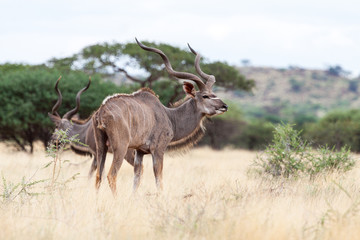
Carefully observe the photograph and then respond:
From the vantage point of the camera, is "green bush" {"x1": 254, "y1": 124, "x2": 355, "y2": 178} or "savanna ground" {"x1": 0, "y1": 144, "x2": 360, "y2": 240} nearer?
"savanna ground" {"x1": 0, "y1": 144, "x2": 360, "y2": 240}

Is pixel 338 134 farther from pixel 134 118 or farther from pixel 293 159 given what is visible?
pixel 134 118

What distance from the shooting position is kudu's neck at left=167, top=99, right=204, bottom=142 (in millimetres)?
7438

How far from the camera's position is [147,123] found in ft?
21.9

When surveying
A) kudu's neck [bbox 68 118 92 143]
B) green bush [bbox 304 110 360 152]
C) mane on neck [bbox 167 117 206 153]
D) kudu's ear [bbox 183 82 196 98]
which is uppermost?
kudu's ear [bbox 183 82 196 98]

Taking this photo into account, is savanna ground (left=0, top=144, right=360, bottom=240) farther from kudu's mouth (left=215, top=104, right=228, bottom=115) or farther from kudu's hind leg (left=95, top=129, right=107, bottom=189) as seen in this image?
kudu's mouth (left=215, top=104, right=228, bottom=115)

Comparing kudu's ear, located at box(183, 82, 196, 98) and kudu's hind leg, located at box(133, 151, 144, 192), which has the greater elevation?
kudu's ear, located at box(183, 82, 196, 98)

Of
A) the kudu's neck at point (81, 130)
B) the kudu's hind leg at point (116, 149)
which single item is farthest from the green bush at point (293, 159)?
the kudu's neck at point (81, 130)

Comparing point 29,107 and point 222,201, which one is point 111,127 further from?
point 29,107

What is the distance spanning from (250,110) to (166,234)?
52.0 meters

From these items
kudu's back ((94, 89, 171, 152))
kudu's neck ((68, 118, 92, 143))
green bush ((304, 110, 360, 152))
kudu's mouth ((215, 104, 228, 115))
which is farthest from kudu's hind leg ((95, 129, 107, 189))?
green bush ((304, 110, 360, 152))

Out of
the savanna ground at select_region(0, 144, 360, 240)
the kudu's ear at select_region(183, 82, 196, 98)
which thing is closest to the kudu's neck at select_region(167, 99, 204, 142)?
the kudu's ear at select_region(183, 82, 196, 98)

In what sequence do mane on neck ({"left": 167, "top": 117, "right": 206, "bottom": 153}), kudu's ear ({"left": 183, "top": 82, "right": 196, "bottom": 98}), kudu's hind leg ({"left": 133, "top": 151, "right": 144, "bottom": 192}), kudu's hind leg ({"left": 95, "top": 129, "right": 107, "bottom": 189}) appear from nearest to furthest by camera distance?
kudu's hind leg ({"left": 95, "top": 129, "right": 107, "bottom": 189}) < kudu's hind leg ({"left": 133, "top": 151, "right": 144, "bottom": 192}) < kudu's ear ({"left": 183, "top": 82, "right": 196, "bottom": 98}) < mane on neck ({"left": 167, "top": 117, "right": 206, "bottom": 153})

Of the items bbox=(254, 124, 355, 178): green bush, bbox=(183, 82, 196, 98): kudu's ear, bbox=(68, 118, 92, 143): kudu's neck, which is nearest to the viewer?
bbox=(183, 82, 196, 98): kudu's ear

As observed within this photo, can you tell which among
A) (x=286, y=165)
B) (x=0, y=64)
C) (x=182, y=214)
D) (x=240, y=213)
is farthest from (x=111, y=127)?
(x=0, y=64)
